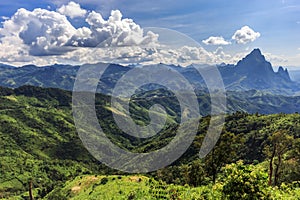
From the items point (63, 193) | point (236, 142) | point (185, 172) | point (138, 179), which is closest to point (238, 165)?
point (236, 142)

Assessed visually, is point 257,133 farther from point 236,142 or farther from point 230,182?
point 230,182

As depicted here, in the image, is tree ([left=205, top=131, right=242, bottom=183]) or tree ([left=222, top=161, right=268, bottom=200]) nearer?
tree ([left=222, top=161, right=268, bottom=200])

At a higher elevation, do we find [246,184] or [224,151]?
[246,184]

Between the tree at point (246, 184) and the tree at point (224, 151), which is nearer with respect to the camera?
the tree at point (246, 184)

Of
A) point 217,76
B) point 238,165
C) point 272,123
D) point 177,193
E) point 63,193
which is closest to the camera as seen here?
point 217,76

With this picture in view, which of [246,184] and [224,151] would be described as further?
[224,151]

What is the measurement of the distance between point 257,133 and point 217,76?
5111 inches

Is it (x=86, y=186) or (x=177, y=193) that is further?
(x=86, y=186)

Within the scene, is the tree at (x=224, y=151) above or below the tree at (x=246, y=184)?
below

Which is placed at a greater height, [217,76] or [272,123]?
[217,76]

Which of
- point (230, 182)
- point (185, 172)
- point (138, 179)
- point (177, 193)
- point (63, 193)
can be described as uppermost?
point (230, 182)

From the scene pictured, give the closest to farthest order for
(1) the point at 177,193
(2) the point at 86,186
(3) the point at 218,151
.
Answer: (1) the point at 177,193
(3) the point at 218,151
(2) the point at 86,186

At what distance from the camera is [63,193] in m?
108

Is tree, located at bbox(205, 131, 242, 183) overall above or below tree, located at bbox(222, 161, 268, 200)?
below
